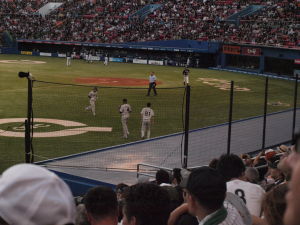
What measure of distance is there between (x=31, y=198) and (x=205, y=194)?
1850 mm

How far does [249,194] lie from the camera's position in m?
4.85

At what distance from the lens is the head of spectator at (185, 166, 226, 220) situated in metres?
3.54

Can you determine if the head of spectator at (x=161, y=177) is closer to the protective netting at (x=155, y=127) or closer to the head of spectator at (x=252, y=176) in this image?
the head of spectator at (x=252, y=176)

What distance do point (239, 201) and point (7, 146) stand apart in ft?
44.8

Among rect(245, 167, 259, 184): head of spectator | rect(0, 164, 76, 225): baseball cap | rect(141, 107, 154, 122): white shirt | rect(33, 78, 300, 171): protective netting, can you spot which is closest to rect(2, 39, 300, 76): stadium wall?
rect(33, 78, 300, 171): protective netting

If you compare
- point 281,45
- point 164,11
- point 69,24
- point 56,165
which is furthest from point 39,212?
point 69,24

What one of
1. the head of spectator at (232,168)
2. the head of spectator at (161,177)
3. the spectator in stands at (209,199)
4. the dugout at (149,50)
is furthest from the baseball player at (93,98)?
the dugout at (149,50)

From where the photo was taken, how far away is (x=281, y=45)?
140 ft

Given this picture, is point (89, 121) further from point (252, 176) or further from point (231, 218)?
point (231, 218)

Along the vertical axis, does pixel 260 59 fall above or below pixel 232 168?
above

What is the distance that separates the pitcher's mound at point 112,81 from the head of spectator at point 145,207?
1180 inches

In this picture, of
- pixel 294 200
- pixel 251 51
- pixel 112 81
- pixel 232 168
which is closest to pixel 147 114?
pixel 232 168

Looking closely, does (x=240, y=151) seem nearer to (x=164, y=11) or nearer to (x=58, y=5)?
(x=164, y=11)

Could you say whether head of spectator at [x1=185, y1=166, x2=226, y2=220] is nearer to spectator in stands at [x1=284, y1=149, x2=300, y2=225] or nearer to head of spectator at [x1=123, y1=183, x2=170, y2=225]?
head of spectator at [x1=123, y1=183, x2=170, y2=225]
